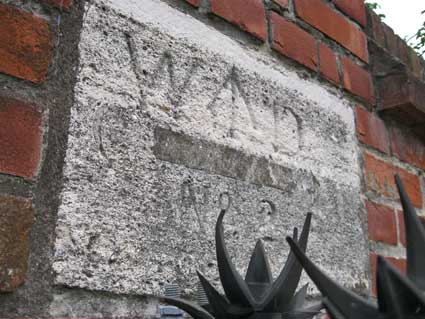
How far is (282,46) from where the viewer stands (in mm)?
969

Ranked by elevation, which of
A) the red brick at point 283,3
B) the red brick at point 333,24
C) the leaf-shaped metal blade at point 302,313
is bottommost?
the leaf-shaped metal blade at point 302,313

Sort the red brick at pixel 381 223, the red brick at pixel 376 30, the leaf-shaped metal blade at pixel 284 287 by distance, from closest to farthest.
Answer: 1. the leaf-shaped metal blade at pixel 284 287
2. the red brick at pixel 381 223
3. the red brick at pixel 376 30

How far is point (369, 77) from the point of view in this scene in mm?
1199

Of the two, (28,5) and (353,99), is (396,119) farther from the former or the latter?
(28,5)

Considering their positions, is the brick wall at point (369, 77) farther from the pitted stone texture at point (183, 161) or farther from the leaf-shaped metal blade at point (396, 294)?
the leaf-shaped metal blade at point (396, 294)

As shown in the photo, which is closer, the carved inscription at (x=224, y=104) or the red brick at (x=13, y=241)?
the red brick at (x=13, y=241)

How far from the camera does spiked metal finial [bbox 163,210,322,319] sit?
1.39 ft

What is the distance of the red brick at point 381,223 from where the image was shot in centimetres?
107

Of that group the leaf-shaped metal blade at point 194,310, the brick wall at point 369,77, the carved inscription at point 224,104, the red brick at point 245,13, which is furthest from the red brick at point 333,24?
the leaf-shaped metal blade at point 194,310

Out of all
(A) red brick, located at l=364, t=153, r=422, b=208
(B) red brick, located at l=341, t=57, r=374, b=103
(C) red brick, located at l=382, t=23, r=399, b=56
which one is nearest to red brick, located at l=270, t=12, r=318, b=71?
(B) red brick, located at l=341, t=57, r=374, b=103

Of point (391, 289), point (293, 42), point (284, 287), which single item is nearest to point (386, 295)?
point (391, 289)

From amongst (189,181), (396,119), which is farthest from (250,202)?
(396,119)

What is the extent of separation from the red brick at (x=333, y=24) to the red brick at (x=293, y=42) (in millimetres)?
37

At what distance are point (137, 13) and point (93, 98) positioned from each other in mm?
159
